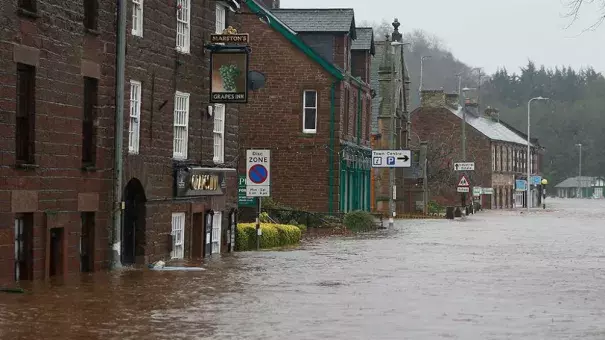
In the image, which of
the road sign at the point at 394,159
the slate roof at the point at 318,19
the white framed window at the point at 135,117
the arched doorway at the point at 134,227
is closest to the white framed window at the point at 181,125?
the arched doorway at the point at 134,227

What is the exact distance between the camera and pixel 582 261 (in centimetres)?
3288

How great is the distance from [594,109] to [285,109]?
14335 cm

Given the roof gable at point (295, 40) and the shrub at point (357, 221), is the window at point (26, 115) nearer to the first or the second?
the roof gable at point (295, 40)

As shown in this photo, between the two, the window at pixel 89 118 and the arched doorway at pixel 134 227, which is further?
the arched doorway at pixel 134 227

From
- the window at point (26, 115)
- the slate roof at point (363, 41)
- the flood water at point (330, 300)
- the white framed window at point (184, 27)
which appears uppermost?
the slate roof at point (363, 41)

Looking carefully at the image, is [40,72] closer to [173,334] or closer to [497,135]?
[173,334]

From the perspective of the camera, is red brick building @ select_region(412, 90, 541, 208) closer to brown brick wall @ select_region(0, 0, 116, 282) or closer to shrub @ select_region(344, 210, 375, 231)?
shrub @ select_region(344, 210, 375, 231)

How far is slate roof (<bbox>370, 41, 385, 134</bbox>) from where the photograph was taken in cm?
7856

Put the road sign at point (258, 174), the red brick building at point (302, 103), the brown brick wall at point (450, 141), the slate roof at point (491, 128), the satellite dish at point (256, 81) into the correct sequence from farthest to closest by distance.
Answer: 1. the slate roof at point (491, 128)
2. the brown brick wall at point (450, 141)
3. the red brick building at point (302, 103)
4. the satellite dish at point (256, 81)
5. the road sign at point (258, 174)

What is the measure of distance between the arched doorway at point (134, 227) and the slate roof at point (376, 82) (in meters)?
49.3

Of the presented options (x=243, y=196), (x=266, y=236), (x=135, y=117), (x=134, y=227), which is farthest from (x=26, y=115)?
(x=243, y=196)

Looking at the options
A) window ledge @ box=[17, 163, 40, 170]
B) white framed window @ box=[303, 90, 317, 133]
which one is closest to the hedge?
white framed window @ box=[303, 90, 317, 133]

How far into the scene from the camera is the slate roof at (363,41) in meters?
62.4

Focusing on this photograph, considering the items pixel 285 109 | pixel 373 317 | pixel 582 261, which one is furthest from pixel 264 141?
pixel 373 317
